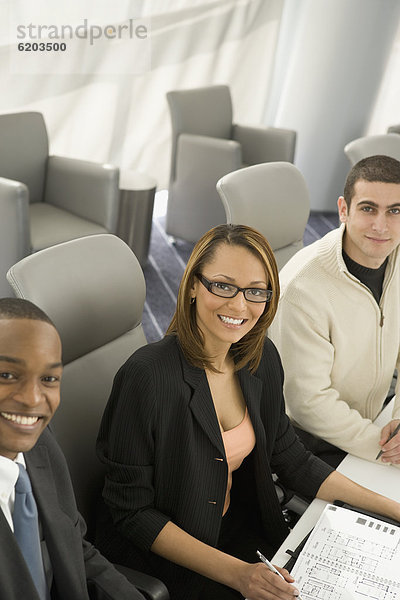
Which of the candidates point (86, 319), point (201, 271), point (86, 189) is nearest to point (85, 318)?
point (86, 319)

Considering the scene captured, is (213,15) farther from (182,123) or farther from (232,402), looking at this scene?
(232,402)

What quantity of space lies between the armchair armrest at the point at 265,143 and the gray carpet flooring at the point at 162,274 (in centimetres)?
67

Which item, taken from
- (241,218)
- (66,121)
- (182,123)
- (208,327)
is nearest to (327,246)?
(241,218)

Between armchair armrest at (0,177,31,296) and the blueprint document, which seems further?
armchair armrest at (0,177,31,296)

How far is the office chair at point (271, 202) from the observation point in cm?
243

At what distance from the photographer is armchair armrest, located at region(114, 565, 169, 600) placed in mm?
1410

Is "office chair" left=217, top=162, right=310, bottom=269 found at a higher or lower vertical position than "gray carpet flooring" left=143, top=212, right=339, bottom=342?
higher

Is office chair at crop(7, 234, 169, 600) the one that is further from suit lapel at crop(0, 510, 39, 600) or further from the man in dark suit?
suit lapel at crop(0, 510, 39, 600)

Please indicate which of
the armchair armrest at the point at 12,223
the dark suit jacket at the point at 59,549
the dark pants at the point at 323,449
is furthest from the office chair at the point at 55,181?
the dark suit jacket at the point at 59,549

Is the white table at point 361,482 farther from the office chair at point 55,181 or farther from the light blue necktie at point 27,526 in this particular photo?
the office chair at point 55,181

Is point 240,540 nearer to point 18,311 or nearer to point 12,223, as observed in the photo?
point 18,311

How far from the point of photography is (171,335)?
1729 mm

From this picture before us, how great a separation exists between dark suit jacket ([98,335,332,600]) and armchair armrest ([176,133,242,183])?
2890 millimetres

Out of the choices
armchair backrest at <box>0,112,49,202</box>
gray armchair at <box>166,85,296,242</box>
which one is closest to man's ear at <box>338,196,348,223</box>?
armchair backrest at <box>0,112,49,202</box>
